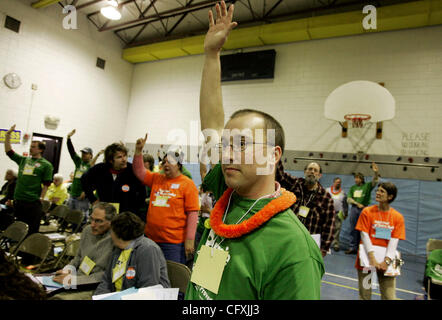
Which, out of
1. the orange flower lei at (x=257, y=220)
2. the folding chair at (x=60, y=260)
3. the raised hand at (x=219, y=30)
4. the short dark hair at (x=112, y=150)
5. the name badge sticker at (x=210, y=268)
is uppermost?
the raised hand at (x=219, y=30)

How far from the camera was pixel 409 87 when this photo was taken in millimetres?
6039

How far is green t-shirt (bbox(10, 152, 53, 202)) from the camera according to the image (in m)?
4.14

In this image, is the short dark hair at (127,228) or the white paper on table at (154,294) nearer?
the white paper on table at (154,294)

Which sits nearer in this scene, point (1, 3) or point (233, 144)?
point (233, 144)

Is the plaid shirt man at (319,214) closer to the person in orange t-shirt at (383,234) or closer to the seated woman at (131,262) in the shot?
the person in orange t-shirt at (383,234)

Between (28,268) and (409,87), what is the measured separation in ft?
25.0

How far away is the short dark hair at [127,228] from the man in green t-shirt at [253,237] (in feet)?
4.51

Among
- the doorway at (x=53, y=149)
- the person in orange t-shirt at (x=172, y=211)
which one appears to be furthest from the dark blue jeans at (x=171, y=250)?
the doorway at (x=53, y=149)

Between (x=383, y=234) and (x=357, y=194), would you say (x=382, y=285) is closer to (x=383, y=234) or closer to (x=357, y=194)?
(x=383, y=234)

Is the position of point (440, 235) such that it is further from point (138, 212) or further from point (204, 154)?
point (204, 154)

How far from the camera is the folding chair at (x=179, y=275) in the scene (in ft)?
6.75

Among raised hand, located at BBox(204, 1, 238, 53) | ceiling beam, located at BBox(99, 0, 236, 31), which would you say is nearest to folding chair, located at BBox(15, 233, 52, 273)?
raised hand, located at BBox(204, 1, 238, 53)
